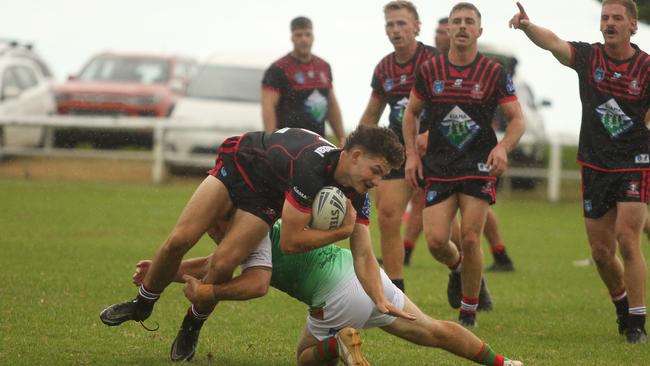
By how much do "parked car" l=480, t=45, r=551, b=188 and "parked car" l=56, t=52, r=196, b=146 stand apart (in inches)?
239

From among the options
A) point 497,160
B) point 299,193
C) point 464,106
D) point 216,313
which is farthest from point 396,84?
point 299,193

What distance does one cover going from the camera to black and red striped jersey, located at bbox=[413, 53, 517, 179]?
865 centimetres

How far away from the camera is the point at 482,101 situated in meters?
8.66

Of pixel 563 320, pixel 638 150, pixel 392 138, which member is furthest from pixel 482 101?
pixel 392 138

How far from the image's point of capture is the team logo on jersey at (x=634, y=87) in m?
8.12

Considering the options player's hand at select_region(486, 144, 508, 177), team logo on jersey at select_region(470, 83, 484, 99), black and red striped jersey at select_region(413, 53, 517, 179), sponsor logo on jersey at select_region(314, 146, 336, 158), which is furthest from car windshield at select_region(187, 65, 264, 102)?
sponsor logo on jersey at select_region(314, 146, 336, 158)

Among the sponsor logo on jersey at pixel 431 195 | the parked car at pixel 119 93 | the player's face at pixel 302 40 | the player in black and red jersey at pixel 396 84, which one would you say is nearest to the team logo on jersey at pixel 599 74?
the sponsor logo on jersey at pixel 431 195

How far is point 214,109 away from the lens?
20.9 meters

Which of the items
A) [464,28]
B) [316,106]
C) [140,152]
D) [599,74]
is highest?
[464,28]

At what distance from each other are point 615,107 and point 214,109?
13364mm

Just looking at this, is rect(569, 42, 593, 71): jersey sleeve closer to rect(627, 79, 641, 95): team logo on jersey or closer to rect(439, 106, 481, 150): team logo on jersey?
rect(627, 79, 641, 95): team logo on jersey

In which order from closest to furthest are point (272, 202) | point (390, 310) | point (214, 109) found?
point (390, 310) → point (272, 202) → point (214, 109)

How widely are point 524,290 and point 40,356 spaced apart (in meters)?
5.40

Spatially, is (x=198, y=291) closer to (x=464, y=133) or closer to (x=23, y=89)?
(x=464, y=133)
